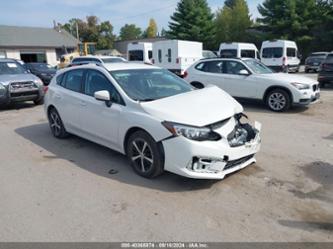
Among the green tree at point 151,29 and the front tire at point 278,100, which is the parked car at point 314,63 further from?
the green tree at point 151,29

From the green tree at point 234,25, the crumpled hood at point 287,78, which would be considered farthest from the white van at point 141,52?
the green tree at point 234,25

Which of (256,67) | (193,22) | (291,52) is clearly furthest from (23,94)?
(193,22)

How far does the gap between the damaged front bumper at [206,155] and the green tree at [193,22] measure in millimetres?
39472

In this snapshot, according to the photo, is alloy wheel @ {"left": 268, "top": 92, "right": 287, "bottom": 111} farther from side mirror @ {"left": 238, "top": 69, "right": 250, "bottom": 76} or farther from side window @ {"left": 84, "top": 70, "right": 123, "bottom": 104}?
side window @ {"left": 84, "top": 70, "right": 123, "bottom": 104}

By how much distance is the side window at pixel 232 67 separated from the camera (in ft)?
31.1

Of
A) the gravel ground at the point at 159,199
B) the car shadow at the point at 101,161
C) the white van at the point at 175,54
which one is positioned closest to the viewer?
the gravel ground at the point at 159,199

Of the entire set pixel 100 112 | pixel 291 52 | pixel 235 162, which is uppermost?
pixel 291 52

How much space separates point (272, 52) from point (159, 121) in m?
19.9

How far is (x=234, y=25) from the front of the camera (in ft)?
145

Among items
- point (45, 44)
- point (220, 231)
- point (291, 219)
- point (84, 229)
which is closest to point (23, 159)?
point (84, 229)

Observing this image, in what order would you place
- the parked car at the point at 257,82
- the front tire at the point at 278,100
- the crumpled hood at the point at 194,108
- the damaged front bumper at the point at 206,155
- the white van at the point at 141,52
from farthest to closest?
the white van at the point at 141,52
the front tire at the point at 278,100
the parked car at the point at 257,82
the crumpled hood at the point at 194,108
the damaged front bumper at the point at 206,155

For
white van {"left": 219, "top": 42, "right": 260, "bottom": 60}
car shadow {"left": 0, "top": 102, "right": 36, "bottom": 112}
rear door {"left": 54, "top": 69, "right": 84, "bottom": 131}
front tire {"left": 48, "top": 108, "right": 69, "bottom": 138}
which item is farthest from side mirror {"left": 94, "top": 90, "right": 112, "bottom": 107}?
white van {"left": 219, "top": 42, "right": 260, "bottom": 60}

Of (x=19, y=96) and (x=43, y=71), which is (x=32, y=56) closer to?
(x=43, y=71)

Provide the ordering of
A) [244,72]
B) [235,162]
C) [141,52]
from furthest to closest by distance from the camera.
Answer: [141,52]
[244,72]
[235,162]
